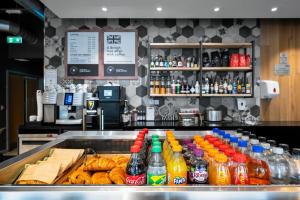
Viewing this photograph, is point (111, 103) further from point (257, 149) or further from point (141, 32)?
point (257, 149)

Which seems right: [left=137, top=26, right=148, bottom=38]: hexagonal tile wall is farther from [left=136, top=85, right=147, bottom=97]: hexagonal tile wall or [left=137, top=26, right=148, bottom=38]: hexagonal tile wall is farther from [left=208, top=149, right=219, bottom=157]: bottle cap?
[left=208, top=149, right=219, bottom=157]: bottle cap

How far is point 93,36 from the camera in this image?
4.34 metres

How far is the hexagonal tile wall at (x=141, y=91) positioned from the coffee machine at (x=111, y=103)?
73cm

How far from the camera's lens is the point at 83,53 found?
4.33m

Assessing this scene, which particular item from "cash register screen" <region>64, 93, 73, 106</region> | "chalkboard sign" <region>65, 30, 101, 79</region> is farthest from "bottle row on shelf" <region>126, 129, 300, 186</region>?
"chalkboard sign" <region>65, 30, 101, 79</region>

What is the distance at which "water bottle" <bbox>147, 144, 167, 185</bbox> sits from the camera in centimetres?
92

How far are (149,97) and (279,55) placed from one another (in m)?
2.38

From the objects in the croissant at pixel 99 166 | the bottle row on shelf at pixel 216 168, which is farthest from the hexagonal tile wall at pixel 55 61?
the bottle row on shelf at pixel 216 168

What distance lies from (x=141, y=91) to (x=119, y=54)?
0.74m

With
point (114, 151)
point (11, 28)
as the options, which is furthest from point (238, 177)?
point (11, 28)

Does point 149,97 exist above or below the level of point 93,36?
below

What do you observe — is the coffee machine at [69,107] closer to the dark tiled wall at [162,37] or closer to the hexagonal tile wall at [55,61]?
the dark tiled wall at [162,37]

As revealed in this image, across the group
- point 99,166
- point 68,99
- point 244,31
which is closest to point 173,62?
point 244,31

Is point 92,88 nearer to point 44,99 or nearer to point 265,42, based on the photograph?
point 44,99
